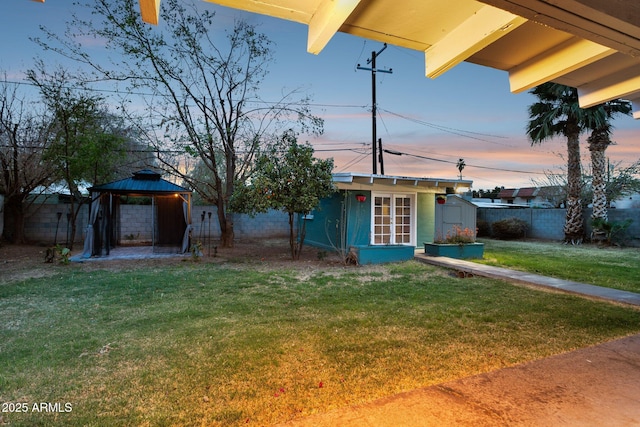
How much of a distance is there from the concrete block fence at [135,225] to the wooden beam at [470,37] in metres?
10.1

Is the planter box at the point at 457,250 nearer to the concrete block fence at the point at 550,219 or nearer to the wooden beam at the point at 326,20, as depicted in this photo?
the concrete block fence at the point at 550,219

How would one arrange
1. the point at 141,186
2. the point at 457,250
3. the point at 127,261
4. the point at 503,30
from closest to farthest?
the point at 503,30
the point at 127,261
the point at 457,250
the point at 141,186

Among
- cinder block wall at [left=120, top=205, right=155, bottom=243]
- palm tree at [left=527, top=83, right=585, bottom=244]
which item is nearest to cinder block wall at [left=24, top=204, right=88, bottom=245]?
cinder block wall at [left=120, top=205, right=155, bottom=243]

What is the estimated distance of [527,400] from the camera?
2387 mm

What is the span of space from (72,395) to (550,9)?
3.61 metres

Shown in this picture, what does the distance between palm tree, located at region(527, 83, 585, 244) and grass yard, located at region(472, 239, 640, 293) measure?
73.7 inches

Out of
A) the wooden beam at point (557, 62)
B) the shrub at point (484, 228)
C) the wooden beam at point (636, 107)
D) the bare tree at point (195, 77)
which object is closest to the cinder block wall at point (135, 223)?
the bare tree at point (195, 77)

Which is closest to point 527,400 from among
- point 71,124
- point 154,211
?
point 154,211

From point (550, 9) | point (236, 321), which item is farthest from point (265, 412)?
point (550, 9)

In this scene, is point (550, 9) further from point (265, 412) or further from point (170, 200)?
point (170, 200)

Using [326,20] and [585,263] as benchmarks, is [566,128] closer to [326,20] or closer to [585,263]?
[585,263]

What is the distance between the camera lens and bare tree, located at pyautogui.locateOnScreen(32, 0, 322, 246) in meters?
9.64

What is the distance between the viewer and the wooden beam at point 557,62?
2.04 meters

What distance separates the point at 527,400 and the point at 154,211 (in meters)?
11.7
